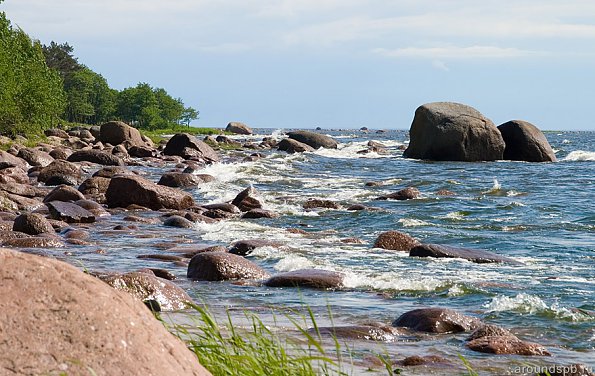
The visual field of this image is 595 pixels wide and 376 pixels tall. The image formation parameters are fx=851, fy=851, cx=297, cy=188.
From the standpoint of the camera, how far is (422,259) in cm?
1269

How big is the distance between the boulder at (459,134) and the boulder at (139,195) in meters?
22.9

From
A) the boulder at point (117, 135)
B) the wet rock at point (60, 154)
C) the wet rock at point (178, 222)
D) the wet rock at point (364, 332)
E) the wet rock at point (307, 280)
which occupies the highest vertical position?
the boulder at point (117, 135)

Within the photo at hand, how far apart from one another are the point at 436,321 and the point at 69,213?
10502mm

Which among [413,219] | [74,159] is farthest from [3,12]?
[413,219]

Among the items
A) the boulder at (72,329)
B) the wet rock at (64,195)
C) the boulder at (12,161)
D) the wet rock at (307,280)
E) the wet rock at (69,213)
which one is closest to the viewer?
the boulder at (72,329)

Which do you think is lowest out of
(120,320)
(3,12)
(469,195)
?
(469,195)

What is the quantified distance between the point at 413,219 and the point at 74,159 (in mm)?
19107

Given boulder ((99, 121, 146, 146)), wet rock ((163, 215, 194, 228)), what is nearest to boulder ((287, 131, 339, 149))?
boulder ((99, 121, 146, 146))

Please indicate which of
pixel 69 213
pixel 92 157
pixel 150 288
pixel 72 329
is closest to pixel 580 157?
pixel 92 157

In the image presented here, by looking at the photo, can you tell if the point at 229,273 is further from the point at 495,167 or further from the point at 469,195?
the point at 495,167

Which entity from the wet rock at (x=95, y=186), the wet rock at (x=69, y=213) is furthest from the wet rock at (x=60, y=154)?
the wet rock at (x=69, y=213)

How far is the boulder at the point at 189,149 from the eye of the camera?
40381mm

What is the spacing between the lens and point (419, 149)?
42.8 meters

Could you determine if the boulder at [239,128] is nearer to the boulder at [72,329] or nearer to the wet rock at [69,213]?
the wet rock at [69,213]
